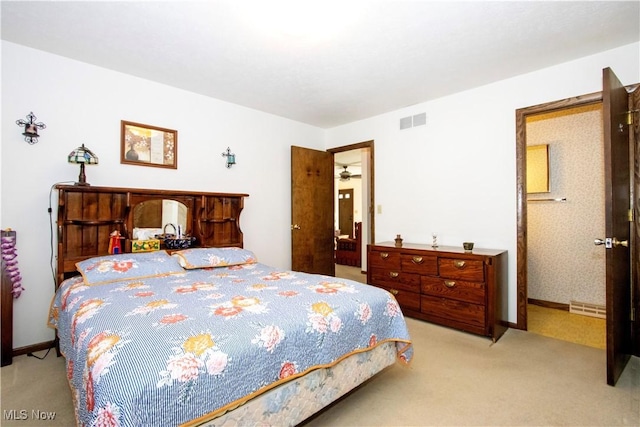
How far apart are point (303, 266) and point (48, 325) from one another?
2.78 m

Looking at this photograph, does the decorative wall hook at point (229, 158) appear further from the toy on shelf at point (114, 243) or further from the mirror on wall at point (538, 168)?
the mirror on wall at point (538, 168)

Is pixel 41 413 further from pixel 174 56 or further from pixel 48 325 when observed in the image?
pixel 174 56

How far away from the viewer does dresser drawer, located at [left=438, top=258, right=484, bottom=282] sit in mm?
2883

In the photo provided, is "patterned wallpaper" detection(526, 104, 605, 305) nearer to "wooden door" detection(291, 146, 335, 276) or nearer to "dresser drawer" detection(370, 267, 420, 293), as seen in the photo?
"dresser drawer" detection(370, 267, 420, 293)

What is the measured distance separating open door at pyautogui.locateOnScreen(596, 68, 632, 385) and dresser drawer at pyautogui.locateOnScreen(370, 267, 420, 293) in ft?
5.13

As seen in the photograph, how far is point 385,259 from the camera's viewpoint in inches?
141

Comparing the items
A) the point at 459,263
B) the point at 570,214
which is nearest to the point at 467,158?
the point at 459,263

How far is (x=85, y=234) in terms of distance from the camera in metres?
2.73

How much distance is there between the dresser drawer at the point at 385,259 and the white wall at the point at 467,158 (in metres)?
0.58

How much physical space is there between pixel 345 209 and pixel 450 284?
705cm

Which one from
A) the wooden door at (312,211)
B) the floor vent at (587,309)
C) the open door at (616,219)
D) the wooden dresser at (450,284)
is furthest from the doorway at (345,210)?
the open door at (616,219)

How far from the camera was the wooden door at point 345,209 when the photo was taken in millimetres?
9797

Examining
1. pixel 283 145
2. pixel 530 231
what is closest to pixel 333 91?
pixel 283 145

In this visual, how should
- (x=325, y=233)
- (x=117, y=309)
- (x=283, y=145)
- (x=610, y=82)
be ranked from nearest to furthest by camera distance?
(x=117, y=309) → (x=610, y=82) → (x=283, y=145) → (x=325, y=233)
